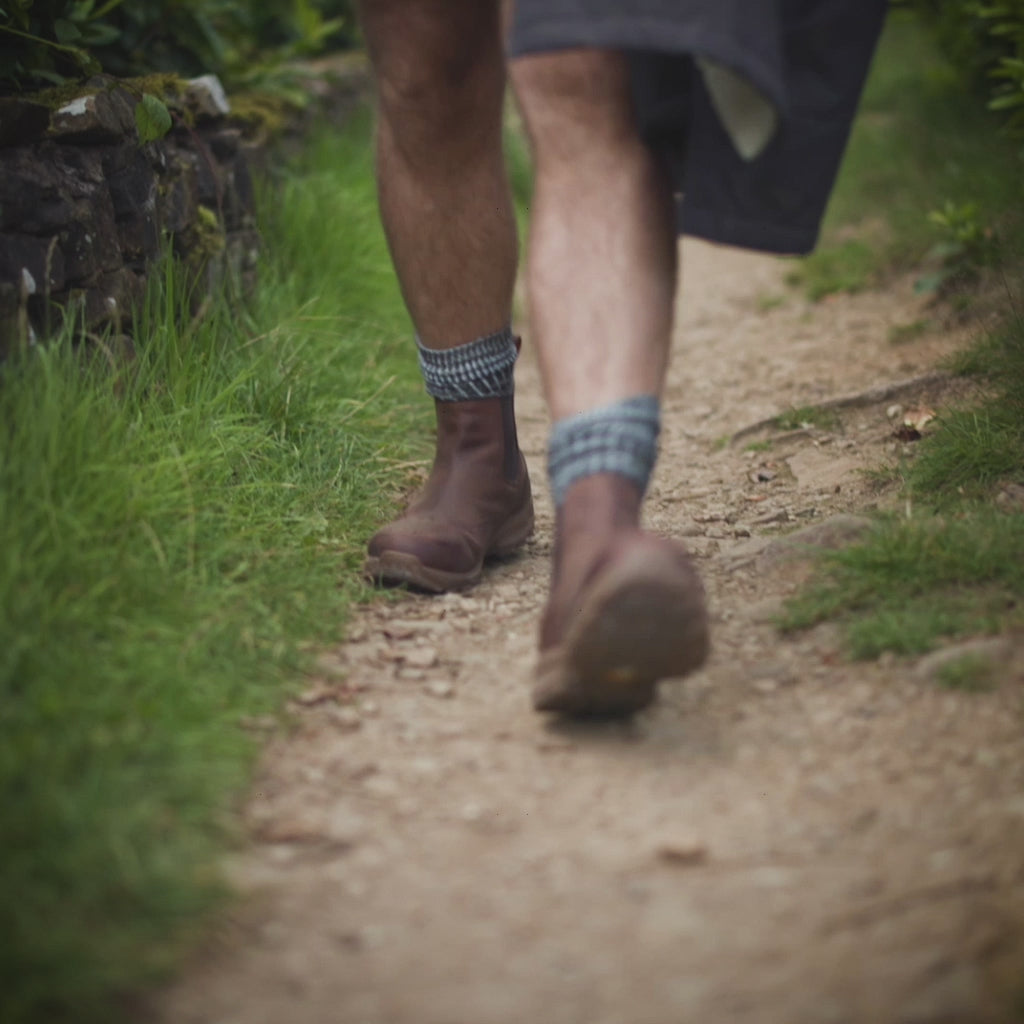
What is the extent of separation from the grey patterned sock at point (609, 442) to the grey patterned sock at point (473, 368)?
22.2 inches

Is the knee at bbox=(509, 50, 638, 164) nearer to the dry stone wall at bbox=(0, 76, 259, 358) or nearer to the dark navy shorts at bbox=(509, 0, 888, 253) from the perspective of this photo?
the dark navy shorts at bbox=(509, 0, 888, 253)

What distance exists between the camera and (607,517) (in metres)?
1.39

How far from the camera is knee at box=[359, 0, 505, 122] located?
1815mm

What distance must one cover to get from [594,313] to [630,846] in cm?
62

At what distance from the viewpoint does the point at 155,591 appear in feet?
5.33

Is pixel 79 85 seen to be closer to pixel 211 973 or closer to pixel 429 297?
pixel 429 297

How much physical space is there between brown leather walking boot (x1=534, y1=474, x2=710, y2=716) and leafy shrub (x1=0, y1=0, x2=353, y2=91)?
1396mm

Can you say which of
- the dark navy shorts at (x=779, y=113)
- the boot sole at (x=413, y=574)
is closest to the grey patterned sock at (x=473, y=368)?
the boot sole at (x=413, y=574)

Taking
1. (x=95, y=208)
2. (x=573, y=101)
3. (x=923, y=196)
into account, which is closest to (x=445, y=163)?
(x=573, y=101)

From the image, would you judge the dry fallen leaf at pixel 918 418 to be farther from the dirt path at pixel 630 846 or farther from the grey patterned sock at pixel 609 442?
the grey patterned sock at pixel 609 442

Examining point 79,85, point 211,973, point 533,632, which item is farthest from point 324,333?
point 211,973

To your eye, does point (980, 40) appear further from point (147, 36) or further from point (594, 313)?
point (594, 313)

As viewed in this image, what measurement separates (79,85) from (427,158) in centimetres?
74

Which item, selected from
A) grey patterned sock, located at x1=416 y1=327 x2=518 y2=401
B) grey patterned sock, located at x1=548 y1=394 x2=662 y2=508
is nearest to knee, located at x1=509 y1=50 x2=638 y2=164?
grey patterned sock, located at x1=548 y1=394 x2=662 y2=508
